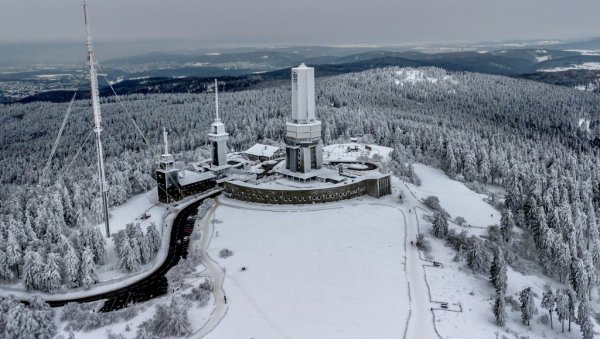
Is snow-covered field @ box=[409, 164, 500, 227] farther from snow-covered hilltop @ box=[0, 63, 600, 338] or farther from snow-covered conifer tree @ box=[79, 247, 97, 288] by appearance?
snow-covered conifer tree @ box=[79, 247, 97, 288]

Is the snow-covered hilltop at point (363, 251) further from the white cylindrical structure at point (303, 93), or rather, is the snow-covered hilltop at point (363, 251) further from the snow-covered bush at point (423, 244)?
the white cylindrical structure at point (303, 93)

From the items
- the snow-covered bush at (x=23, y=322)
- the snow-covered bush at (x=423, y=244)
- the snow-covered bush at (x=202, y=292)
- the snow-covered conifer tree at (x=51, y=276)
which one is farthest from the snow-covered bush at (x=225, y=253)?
the snow-covered bush at (x=423, y=244)

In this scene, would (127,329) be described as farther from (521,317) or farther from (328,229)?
(521,317)

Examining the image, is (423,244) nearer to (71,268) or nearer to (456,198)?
(456,198)

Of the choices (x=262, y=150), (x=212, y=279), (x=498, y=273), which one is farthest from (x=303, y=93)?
(x=498, y=273)

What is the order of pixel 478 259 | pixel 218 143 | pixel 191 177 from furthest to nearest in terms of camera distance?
pixel 218 143
pixel 191 177
pixel 478 259

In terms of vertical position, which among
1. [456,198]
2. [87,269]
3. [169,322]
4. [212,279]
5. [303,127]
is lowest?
[456,198]
